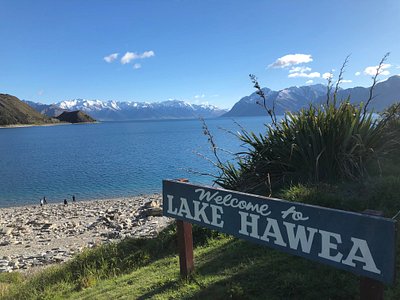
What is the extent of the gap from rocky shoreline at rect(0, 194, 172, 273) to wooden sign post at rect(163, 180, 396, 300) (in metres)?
5.23

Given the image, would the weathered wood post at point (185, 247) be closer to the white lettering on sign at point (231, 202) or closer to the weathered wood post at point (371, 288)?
the white lettering on sign at point (231, 202)

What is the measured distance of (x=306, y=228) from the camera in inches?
121

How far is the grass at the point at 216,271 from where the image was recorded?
12.5 ft

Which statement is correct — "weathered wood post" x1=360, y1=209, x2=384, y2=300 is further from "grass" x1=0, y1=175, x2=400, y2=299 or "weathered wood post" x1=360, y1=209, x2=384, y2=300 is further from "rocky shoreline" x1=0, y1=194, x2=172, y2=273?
"rocky shoreline" x1=0, y1=194, x2=172, y2=273

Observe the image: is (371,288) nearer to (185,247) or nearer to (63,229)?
(185,247)

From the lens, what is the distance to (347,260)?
279cm

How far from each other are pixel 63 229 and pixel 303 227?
1580cm

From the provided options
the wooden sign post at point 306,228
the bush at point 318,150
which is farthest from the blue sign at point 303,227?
the bush at point 318,150

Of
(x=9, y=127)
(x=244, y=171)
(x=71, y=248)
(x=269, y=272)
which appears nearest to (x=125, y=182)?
(x=71, y=248)

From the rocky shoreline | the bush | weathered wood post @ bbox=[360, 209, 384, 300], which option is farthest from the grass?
the rocky shoreline

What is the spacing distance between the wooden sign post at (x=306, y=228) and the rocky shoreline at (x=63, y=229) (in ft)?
17.2

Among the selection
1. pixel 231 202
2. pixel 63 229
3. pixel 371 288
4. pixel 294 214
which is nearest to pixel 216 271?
pixel 231 202

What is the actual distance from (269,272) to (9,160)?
58.6m

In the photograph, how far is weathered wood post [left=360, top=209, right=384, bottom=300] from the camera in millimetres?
2707
